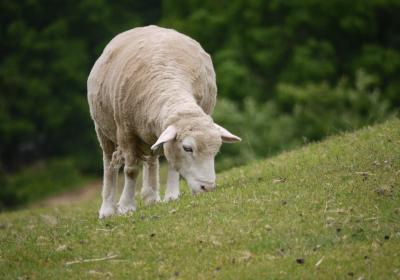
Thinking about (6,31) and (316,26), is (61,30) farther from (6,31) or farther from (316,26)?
(316,26)

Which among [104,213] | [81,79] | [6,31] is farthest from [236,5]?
[104,213]

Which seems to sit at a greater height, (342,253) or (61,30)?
(342,253)

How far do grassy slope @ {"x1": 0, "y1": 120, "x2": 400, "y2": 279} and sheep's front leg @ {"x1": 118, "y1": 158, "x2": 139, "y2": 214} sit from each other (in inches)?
32.3

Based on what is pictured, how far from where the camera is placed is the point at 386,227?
28.0ft

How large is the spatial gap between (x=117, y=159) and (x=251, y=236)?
3853 millimetres

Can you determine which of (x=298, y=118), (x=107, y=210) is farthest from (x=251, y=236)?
(x=298, y=118)

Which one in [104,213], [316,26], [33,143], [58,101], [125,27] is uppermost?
[104,213]

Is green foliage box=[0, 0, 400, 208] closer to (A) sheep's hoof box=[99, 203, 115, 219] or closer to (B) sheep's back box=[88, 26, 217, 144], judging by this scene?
(A) sheep's hoof box=[99, 203, 115, 219]

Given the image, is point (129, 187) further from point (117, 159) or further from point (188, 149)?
point (188, 149)

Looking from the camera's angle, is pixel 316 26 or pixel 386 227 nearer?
pixel 386 227

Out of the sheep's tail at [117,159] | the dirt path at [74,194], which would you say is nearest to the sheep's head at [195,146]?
the sheep's tail at [117,159]

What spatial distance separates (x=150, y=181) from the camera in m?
12.4

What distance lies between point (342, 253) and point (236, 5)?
1317 inches

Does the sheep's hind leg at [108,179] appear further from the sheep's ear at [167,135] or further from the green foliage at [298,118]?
the green foliage at [298,118]
